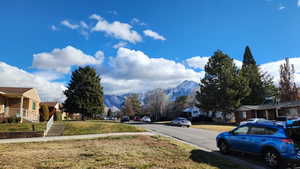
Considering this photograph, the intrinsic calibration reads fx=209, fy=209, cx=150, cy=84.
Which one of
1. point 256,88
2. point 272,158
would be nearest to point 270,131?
point 272,158

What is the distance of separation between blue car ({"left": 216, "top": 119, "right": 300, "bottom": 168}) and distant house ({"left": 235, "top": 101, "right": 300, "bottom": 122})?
2799cm

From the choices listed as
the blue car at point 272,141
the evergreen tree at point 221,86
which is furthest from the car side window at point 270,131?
the evergreen tree at point 221,86

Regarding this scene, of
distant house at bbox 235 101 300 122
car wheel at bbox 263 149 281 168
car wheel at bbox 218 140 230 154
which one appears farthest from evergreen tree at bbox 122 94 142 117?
car wheel at bbox 263 149 281 168

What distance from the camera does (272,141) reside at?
300 inches

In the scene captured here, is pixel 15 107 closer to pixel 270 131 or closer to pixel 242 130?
pixel 242 130

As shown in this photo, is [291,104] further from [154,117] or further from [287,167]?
[154,117]

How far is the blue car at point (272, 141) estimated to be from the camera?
714 cm

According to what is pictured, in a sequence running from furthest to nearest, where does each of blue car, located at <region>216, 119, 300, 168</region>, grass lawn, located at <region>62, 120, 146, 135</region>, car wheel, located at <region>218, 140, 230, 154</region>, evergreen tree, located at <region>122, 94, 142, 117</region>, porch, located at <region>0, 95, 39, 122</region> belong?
evergreen tree, located at <region>122, 94, 142, 117</region>
porch, located at <region>0, 95, 39, 122</region>
grass lawn, located at <region>62, 120, 146, 135</region>
car wheel, located at <region>218, 140, 230, 154</region>
blue car, located at <region>216, 119, 300, 168</region>

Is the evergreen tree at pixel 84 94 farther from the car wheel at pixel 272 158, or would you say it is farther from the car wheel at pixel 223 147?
the car wheel at pixel 272 158

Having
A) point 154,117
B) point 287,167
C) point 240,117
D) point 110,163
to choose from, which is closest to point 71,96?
point 154,117

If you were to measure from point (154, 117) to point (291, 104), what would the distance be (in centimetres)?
3774

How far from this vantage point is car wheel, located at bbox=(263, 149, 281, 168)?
7377mm

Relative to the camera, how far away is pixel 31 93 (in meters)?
31.2

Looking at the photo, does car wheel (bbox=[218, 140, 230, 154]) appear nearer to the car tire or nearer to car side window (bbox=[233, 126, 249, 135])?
car side window (bbox=[233, 126, 249, 135])
